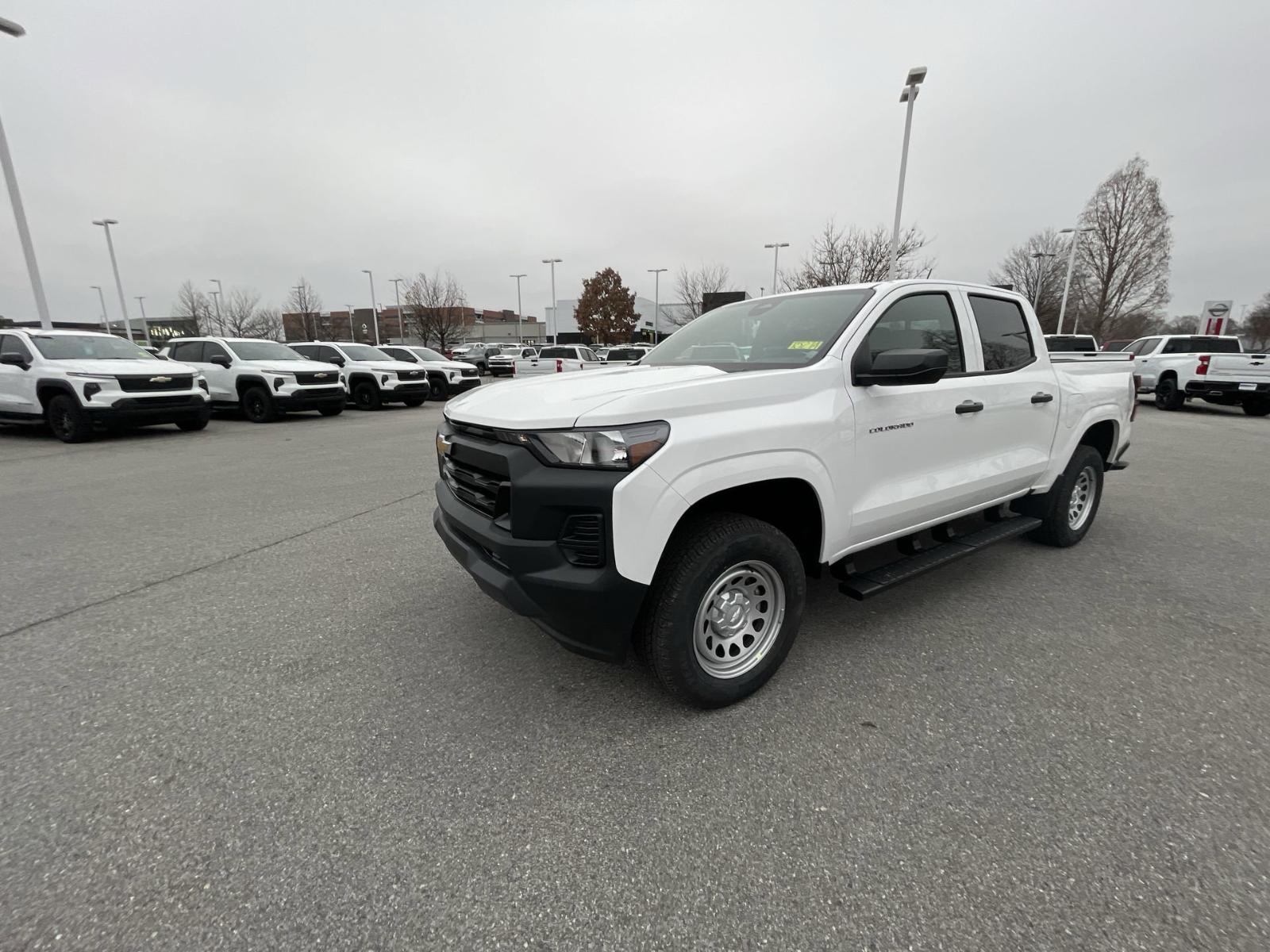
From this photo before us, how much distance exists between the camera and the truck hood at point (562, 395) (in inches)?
85.5

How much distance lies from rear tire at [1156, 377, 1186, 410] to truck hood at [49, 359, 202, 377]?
2251 cm

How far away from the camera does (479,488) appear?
100 inches

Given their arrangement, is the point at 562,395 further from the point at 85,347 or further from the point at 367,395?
the point at 367,395

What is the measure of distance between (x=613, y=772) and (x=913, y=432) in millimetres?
2150

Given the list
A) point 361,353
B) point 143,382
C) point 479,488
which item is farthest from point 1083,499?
point 361,353

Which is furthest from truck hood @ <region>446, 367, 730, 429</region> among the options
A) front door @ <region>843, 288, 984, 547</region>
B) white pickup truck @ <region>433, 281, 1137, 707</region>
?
front door @ <region>843, 288, 984, 547</region>

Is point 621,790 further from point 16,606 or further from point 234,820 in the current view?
point 16,606

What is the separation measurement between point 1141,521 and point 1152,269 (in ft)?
134

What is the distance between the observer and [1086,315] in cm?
3859

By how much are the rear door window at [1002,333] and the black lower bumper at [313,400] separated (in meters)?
13.2

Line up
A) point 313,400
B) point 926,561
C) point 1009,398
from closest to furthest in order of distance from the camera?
point 926,561
point 1009,398
point 313,400

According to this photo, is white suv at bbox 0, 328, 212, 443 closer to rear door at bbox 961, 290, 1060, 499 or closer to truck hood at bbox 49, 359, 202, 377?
truck hood at bbox 49, 359, 202, 377

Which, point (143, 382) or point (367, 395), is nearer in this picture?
point (143, 382)

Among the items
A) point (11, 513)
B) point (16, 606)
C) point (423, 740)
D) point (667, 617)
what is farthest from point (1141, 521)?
point (11, 513)
